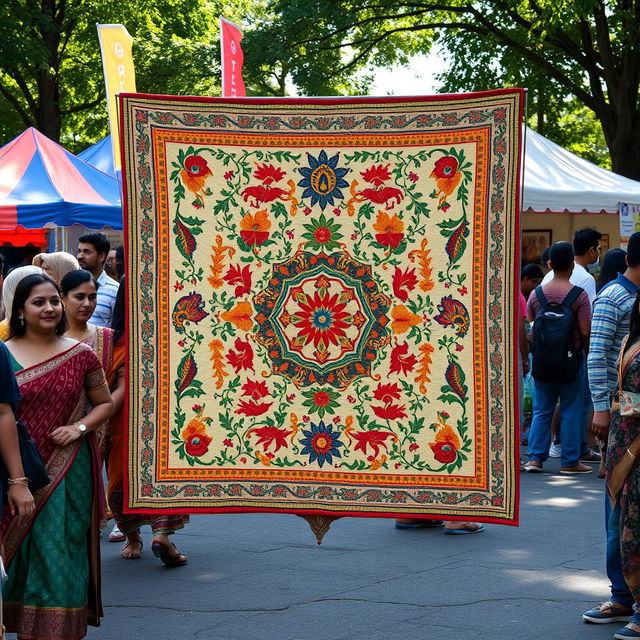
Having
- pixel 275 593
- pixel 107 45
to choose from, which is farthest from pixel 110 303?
pixel 107 45

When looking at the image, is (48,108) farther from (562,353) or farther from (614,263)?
(614,263)

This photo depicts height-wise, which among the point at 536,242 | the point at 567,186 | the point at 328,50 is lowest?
the point at 536,242

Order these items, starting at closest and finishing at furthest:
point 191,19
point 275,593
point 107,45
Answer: point 275,593 < point 107,45 < point 191,19

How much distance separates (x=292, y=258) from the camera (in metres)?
5.24

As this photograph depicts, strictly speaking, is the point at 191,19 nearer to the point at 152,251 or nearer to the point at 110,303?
the point at 110,303

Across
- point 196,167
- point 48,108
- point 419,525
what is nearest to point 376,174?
point 196,167

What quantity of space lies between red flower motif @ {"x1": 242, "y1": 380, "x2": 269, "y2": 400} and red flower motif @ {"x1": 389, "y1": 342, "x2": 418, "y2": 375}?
600 mm

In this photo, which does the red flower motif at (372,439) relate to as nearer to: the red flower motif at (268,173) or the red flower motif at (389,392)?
the red flower motif at (389,392)

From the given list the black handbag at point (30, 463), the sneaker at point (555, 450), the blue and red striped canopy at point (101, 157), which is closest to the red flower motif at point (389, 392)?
the black handbag at point (30, 463)

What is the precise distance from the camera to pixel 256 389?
5.30 m

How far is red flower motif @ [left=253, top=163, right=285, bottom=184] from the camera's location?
5234 mm

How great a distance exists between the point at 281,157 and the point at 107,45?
8.65 metres

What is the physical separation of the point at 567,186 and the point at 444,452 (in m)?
11.0

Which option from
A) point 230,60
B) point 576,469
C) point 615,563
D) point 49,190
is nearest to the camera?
point 615,563
